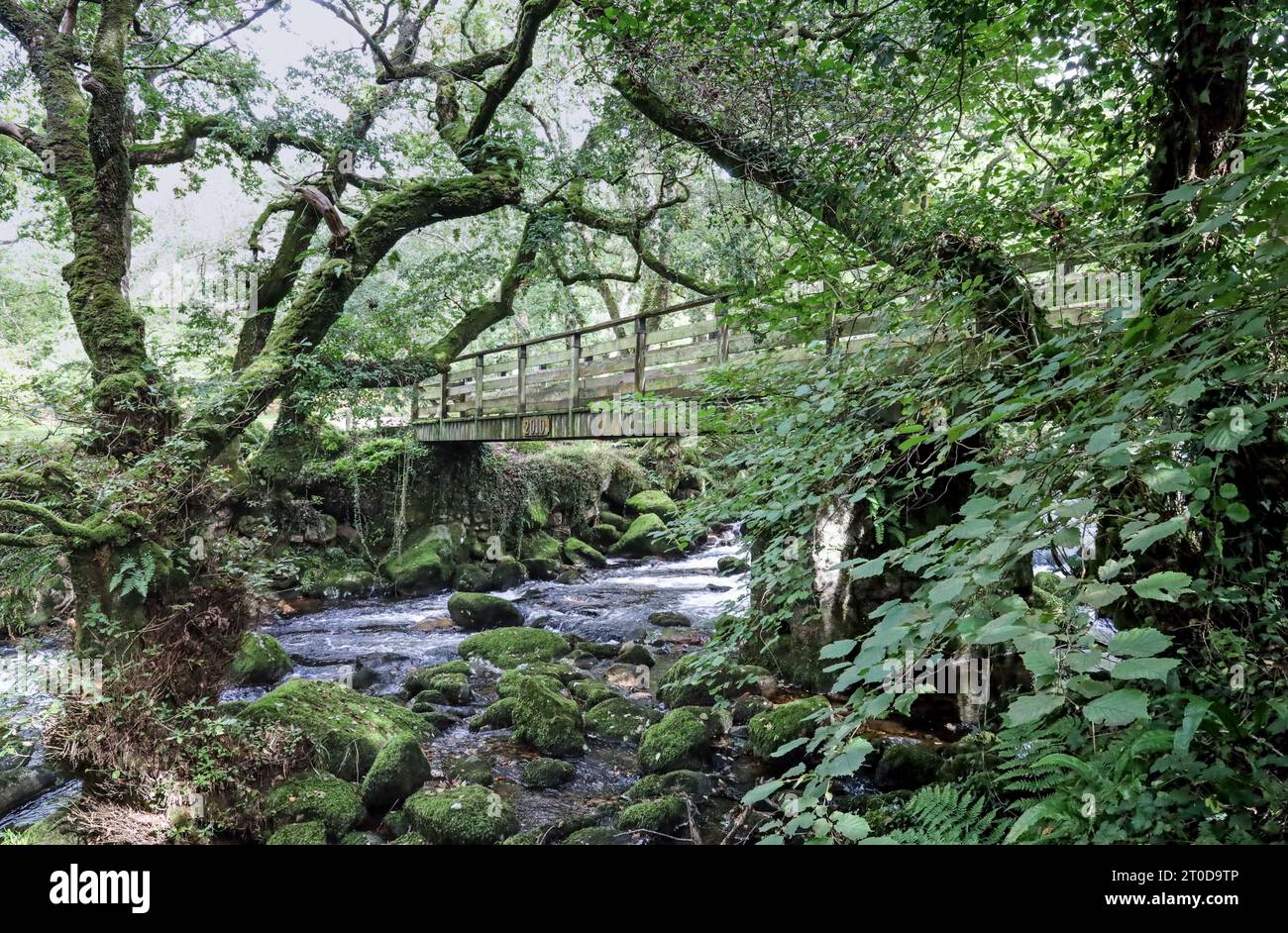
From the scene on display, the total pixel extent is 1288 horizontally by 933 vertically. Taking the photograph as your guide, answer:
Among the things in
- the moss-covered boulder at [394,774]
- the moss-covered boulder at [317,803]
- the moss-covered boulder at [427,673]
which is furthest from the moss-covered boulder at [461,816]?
the moss-covered boulder at [427,673]

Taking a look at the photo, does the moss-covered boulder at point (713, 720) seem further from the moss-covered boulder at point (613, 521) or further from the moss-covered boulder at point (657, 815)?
the moss-covered boulder at point (613, 521)

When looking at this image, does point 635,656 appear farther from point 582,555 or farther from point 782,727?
point 582,555

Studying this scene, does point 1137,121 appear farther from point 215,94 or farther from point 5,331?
point 5,331

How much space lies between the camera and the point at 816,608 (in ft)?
19.3

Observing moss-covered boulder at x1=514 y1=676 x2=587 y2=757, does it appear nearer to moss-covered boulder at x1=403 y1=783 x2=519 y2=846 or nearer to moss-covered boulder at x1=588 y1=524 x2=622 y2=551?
moss-covered boulder at x1=403 y1=783 x2=519 y2=846

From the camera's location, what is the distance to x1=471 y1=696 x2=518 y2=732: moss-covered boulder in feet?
19.0

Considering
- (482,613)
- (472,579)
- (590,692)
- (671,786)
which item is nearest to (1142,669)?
(671,786)

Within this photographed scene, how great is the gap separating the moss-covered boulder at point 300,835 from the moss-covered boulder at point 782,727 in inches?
120

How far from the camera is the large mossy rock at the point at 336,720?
4.54 meters

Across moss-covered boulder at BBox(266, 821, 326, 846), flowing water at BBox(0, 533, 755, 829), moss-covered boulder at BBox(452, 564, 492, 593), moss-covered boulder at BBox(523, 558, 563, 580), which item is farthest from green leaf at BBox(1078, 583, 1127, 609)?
moss-covered boulder at BBox(523, 558, 563, 580)

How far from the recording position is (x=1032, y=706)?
1043 mm

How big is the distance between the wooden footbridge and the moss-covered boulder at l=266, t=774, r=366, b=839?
314 cm

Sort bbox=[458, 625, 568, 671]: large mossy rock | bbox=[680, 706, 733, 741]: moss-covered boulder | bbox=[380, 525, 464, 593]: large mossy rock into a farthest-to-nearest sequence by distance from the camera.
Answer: bbox=[380, 525, 464, 593]: large mossy rock
bbox=[458, 625, 568, 671]: large mossy rock
bbox=[680, 706, 733, 741]: moss-covered boulder
